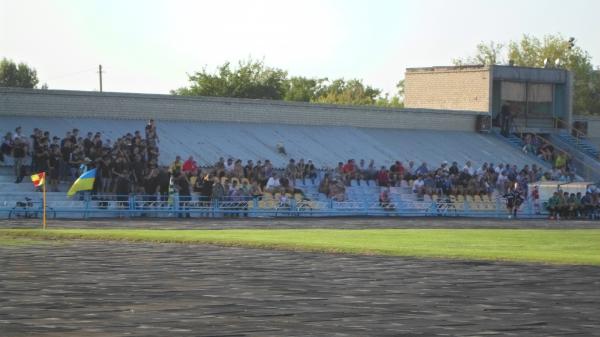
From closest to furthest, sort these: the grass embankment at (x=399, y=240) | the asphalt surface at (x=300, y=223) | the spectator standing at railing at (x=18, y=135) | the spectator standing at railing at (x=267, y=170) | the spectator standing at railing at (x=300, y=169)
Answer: the grass embankment at (x=399, y=240), the asphalt surface at (x=300, y=223), the spectator standing at railing at (x=18, y=135), the spectator standing at railing at (x=267, y=170), the spectator standing at railing at (x=300, y=169)

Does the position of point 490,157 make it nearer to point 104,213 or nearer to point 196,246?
point 104,213

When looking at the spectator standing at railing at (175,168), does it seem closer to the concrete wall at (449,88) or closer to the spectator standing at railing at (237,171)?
the spectator standing at railing at (237,171)

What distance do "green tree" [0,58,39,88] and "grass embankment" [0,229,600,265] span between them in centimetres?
8252

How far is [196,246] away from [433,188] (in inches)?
1050

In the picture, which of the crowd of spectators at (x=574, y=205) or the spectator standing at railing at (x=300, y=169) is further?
the crowd of spectators at (x=574, y=205)

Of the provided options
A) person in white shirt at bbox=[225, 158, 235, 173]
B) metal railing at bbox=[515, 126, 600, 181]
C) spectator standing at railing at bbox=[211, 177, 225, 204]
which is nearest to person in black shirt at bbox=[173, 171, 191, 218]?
spectator standing at railing at bbox=[211, 177, 225, 204]

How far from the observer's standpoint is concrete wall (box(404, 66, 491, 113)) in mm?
72875

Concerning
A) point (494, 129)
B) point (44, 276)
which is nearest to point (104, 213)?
point (44, 276)

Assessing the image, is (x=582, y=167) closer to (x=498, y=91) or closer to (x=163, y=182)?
(x=498, y=91)

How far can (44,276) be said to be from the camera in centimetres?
1925

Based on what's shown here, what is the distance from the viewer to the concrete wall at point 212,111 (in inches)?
1895

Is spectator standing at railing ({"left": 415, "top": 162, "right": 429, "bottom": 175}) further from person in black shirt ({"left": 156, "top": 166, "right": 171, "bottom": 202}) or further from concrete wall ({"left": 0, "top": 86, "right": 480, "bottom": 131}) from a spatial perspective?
person in black shirt ({"left": 156, "top": 166, "right": 171, "bottom": 202})

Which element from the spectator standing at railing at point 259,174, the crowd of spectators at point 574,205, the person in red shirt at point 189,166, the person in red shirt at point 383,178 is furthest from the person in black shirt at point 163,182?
the crowd of spectators at point 574,205

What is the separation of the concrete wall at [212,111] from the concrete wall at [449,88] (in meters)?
2.50
